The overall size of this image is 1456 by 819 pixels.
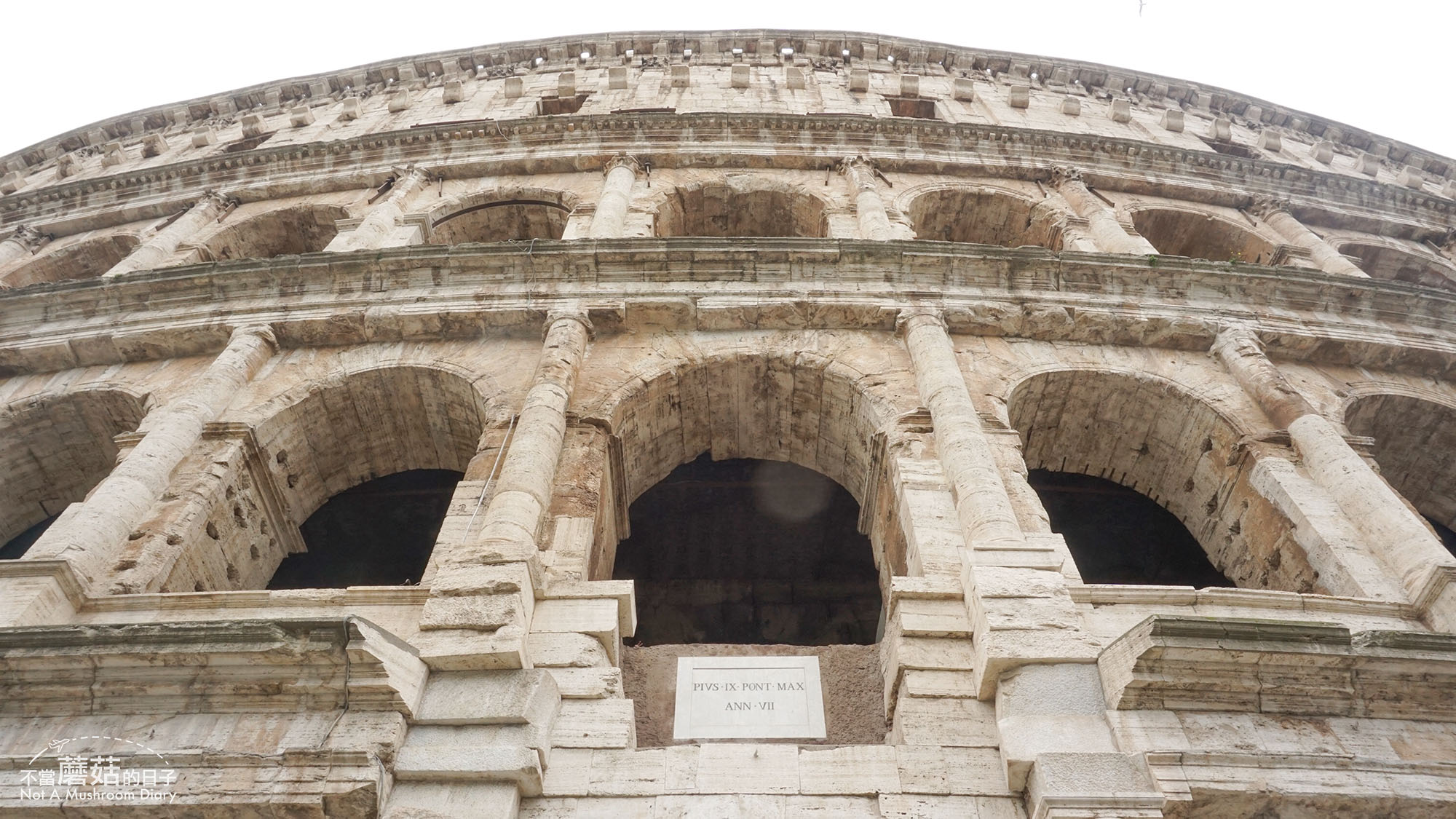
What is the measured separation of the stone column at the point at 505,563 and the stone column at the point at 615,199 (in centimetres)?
381

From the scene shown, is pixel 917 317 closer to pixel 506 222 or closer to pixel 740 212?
pixel 740 212

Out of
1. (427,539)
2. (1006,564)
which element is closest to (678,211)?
(427,539)

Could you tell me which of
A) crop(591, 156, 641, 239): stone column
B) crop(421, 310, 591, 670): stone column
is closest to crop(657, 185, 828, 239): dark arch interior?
crop(591, 156, 641, 239): stone column

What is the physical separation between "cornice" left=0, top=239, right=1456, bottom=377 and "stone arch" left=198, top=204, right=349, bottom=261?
13.0ft

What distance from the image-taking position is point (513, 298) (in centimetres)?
981

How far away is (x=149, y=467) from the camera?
309 inches

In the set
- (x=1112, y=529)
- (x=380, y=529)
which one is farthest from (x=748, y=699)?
(x=1112, y=529)

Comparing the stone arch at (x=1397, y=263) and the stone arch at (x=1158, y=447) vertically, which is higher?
the stone arch at (x=1397, y=263)

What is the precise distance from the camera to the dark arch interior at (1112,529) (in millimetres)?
11070

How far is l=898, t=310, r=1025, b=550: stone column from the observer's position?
6.73 meters

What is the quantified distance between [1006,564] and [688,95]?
13643 mm

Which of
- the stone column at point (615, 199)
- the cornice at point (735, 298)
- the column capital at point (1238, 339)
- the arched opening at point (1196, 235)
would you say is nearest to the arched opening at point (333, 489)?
the cornice at point (735, 298)

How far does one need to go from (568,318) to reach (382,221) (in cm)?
503

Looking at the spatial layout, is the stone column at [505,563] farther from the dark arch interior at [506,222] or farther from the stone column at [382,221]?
the dark arch interior at [506,222]
